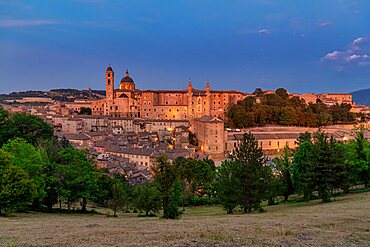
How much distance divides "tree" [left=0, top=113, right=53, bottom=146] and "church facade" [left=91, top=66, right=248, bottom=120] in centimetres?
4771

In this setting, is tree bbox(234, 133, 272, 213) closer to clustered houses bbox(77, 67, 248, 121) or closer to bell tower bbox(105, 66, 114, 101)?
clustered houses bbox(77, 67, 248, 121)

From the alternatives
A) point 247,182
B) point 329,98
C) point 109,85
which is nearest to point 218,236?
point 247,182

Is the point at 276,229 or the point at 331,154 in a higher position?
the point at 331,154

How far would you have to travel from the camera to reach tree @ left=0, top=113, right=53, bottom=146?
42681 mm

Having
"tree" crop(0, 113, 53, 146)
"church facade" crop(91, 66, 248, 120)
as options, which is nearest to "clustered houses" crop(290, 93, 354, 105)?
"church facade" crop(91, 66, 248, 120)

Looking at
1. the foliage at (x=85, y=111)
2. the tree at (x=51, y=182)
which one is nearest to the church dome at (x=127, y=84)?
the foliage at (x=85, y=111)

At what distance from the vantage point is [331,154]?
2244cm

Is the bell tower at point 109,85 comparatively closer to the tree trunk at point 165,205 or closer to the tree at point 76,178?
the tree at point 76,178

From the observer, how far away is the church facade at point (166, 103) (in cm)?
9538

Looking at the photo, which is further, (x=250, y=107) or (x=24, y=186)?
(x=250, y=107)

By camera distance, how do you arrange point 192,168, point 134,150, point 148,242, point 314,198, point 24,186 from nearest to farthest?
point 148,242
point 24,186
point 314,198
point 192,168
point 134,150

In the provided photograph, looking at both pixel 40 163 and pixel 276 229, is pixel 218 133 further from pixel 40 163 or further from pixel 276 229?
pixel 276 229

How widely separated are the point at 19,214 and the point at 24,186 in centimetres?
214

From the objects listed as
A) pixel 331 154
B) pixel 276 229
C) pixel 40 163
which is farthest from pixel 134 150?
pixel 276 229
